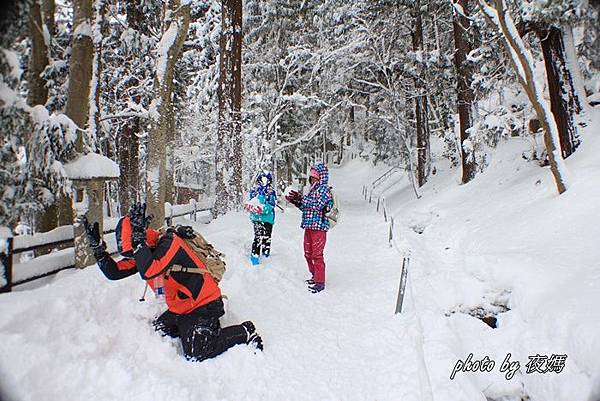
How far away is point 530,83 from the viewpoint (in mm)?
6922

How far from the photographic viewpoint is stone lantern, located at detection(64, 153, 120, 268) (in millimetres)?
5009

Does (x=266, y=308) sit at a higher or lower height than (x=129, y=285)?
lower

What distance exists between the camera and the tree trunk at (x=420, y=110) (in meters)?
17.1

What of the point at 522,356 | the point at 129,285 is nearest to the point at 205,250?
the point at 129,285

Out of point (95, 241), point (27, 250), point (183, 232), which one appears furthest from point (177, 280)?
point (27, 250)

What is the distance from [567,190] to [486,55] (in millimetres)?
6520

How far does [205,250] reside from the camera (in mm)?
4184

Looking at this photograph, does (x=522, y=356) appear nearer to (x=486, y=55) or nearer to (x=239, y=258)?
(x=239, y=258)

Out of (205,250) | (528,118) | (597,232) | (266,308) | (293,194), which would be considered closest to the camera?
(205,250)

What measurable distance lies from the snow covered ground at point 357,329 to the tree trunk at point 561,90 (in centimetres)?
148

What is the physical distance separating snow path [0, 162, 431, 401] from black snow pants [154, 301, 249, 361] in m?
0.10

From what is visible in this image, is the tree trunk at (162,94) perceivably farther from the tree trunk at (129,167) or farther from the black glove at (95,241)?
the tree trunk at (129,167)

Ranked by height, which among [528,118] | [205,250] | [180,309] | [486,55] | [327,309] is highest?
[486,55]

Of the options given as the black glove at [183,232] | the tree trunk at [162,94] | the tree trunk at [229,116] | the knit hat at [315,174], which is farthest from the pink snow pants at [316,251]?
the tree trunk at [229,116]
